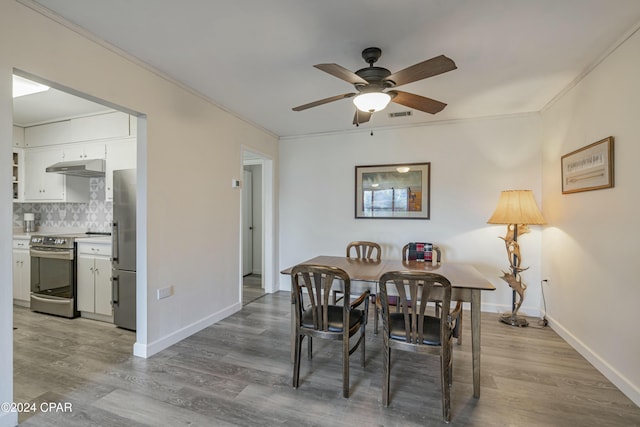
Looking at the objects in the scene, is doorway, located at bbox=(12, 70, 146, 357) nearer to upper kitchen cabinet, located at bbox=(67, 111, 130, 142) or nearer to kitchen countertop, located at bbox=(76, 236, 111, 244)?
upper kitchen cabinet, located at bbox=(67, 111, 130, 142)

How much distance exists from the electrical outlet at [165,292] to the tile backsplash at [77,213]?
2.05 metres

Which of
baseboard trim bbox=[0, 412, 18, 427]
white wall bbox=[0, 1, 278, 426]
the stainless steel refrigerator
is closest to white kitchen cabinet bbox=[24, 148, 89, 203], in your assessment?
the stainless steel refrigerator

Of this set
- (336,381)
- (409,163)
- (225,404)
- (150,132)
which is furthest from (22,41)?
(409,163)

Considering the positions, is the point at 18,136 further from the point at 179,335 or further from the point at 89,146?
the point at 179,335

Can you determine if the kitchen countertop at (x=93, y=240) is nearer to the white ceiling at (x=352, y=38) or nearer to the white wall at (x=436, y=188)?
the white ceiling at (x=352, y=38)

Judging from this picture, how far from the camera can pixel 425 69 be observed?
1.85 meters

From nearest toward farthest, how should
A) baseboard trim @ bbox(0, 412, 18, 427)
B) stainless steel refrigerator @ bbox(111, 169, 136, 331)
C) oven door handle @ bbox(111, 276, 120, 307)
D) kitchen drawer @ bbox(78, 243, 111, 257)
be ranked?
baseboard trim @ bbox(0, 412, 18, 427), stainless steel refrigerator @ bbox(111, 169, 136, 331), oven door handle @ bbox(111, 276, 120, 307), kitchen drawer @ bbox(78, 243, 111, 257)

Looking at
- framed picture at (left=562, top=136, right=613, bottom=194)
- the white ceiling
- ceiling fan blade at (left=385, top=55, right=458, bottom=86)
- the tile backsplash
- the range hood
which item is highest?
the white ceiling

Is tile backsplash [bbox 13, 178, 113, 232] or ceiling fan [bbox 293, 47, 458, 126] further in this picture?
tile backsplash [bbox 13, 178, 113, 232]

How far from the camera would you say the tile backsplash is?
416 cm

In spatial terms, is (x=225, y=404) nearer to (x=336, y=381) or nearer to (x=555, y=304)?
(x=336, y=381)

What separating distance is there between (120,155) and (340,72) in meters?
2.98

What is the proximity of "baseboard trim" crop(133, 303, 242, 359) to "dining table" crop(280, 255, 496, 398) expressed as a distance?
4.53 feet

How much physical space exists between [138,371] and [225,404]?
902mm
